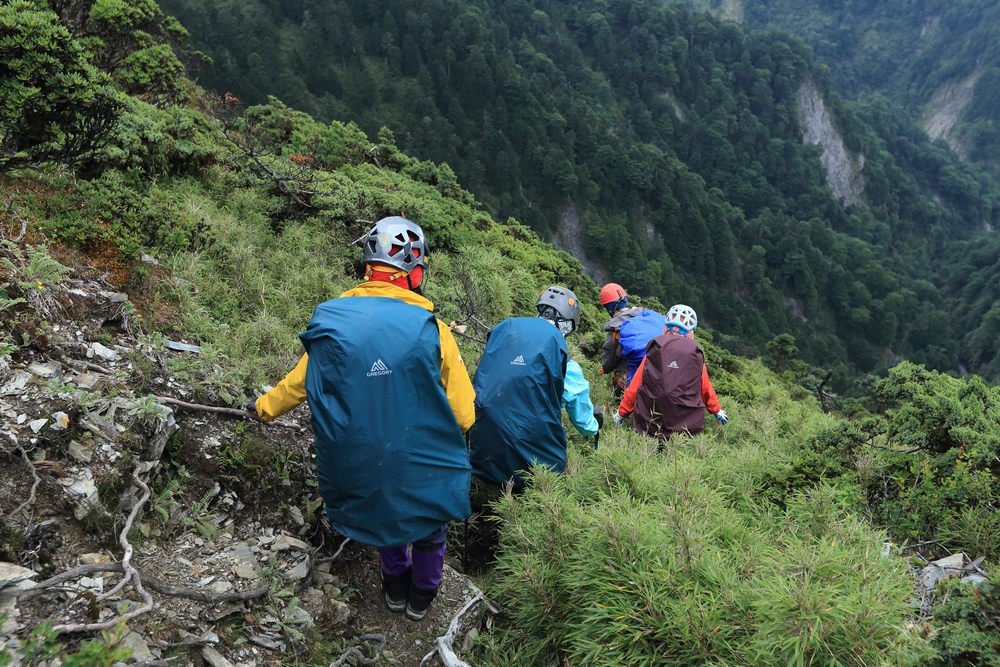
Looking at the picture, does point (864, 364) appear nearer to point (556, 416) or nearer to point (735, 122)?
point (735, 122)

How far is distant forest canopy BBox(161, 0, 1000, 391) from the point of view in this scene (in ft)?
208

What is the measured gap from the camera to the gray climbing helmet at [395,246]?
2.71 meters

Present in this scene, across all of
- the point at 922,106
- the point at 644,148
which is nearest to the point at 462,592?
the point at 644,148

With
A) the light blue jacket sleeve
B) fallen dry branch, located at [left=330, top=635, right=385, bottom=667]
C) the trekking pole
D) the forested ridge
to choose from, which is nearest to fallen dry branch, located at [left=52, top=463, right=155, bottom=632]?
the forested ridge

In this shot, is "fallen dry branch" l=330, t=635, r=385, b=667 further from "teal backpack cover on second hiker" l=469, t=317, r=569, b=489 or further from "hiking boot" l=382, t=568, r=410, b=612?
"teal backpack cover on second hiker" l=469, t=317, r=569, b=489

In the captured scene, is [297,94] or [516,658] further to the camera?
[297,94]

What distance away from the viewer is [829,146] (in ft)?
338

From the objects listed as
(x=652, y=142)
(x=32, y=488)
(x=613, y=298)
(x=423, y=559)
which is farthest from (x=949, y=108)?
(x=32, y=488)

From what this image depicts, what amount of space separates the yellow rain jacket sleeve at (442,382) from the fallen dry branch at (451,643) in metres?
0.87

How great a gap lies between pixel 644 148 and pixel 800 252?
2767cm

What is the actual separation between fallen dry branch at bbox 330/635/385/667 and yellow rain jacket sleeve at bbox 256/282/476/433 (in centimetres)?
113

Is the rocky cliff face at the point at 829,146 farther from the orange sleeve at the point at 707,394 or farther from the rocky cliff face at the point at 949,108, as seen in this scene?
the orange sleeve at the point at 707,394

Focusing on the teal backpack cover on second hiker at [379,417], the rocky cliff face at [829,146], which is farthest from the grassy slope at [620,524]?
the rocky cliff face at [829,146]

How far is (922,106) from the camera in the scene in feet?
477
